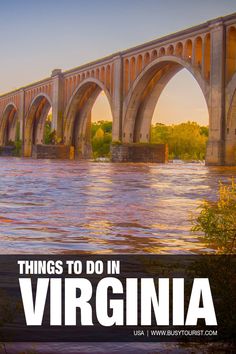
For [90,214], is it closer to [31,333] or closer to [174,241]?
[174,241]

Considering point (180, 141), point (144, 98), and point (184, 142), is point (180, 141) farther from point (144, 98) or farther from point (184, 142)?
point (144, 98)

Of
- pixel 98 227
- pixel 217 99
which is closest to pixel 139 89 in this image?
pixel 217 99

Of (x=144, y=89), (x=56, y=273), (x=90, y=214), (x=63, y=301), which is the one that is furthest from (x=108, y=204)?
(x=144, y=89)

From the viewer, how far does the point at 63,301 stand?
3820 mm

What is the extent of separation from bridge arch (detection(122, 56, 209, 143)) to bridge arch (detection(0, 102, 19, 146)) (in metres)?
45.4

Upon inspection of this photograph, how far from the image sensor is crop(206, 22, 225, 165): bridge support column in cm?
3997

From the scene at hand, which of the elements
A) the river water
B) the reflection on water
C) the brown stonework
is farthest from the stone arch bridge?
the river water

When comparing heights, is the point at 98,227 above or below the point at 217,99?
below

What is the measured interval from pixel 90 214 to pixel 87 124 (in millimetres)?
59464

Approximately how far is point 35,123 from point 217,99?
1834 inches

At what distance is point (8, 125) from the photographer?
330 feet

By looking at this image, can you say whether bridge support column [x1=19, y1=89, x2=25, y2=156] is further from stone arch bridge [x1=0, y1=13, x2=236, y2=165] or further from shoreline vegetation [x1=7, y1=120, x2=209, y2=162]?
shoreline vegetation [x1=7, y1=120, x2=209, y2=162]

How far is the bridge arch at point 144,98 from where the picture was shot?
51656 millimetres

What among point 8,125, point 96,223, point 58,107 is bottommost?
point 96,223
